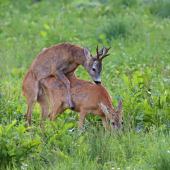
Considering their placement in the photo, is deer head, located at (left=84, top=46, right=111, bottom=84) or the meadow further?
deer head, located at (left=84, top=46, right=111, bottom=84)

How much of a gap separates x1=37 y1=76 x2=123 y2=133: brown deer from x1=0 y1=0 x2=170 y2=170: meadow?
0.64ft

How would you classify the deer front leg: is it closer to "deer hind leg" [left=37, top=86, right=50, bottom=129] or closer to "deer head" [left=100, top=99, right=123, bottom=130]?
"deer hind leg" [left=37, top=86, right=50, bottom=129]

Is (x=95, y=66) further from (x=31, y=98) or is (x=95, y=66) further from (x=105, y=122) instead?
(x=31, y=98)

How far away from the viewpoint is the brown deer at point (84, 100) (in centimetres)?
611

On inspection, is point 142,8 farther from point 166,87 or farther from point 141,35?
point 166,87

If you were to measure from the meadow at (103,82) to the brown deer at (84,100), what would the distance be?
20 cm

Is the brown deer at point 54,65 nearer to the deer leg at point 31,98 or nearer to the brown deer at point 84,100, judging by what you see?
the deer leg at point 31,98

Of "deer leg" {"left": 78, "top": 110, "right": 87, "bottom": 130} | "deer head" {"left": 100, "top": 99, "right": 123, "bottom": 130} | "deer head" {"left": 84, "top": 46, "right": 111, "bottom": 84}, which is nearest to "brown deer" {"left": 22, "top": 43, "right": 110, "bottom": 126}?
"deer head" {"left": 84, "top": 46, "right": 111, "bottom": 84}

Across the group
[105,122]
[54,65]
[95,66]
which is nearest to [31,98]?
[54,65]

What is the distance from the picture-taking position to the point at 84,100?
6457 mm

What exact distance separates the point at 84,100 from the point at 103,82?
2.01 metres

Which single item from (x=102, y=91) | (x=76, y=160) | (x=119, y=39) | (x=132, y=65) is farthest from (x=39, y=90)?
(x=119, y=39)

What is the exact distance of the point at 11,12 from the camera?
15.9 m

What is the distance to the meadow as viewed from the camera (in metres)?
4.95
